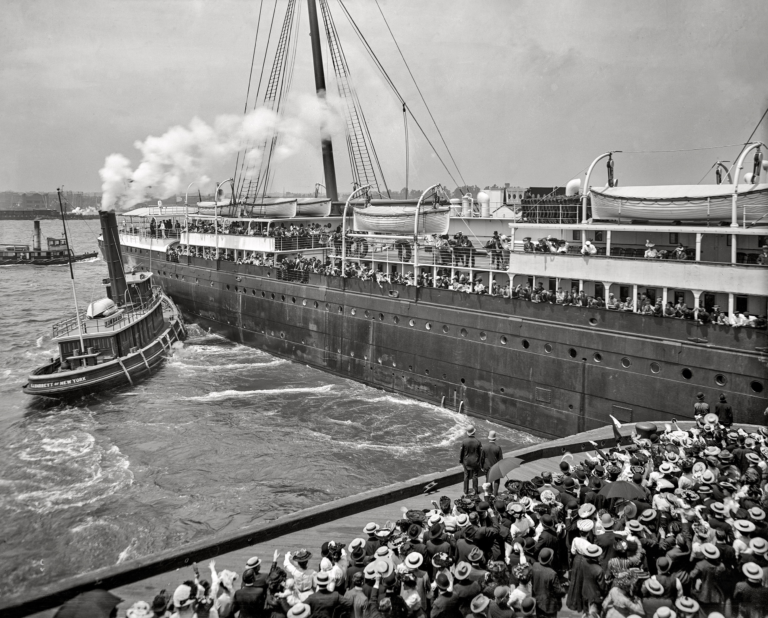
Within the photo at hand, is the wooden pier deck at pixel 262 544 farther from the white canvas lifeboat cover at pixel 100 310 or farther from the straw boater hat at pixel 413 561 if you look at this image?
the white canvas lifeboat cover at pixel 100 310

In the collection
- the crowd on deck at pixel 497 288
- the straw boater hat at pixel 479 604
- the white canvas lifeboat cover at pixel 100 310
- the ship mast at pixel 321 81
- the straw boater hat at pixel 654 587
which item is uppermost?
the ship mast at pixel 321 81

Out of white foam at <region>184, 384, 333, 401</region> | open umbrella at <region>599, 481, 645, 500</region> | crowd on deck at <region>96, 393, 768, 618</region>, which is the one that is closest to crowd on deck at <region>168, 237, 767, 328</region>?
white foam at <region>184, 384, 333, 401</region>

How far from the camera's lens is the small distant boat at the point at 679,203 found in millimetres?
19172

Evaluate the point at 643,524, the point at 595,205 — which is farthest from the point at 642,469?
the point at 595,205

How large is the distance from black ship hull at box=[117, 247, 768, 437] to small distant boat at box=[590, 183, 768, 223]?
400 cm

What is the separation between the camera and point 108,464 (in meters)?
20.0

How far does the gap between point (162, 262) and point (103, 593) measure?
39.7 meters

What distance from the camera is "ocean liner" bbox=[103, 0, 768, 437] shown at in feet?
60.7

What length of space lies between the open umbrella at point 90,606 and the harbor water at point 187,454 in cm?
726

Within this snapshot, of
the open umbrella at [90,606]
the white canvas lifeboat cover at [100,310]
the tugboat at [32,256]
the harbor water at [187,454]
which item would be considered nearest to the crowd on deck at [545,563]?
the open umbrella at [90,606]

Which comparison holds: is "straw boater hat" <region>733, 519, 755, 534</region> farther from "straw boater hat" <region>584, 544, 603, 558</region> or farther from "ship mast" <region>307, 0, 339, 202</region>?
"ship mast" <region>307, 0, 339, 202</region>

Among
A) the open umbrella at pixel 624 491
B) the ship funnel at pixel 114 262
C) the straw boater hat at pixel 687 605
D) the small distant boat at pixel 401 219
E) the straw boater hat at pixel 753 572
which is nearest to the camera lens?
the straw boater hat at pixel 687 605

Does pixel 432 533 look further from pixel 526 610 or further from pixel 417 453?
pixel 417 453

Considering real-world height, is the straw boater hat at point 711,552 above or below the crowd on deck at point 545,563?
above
